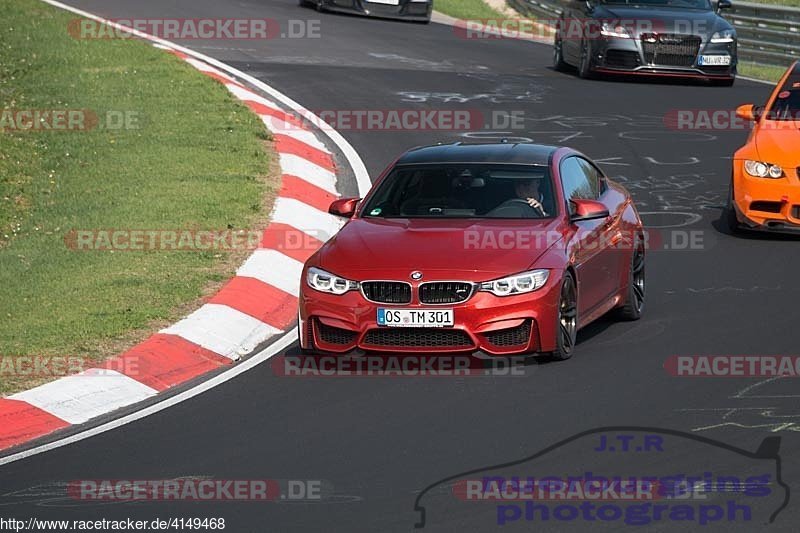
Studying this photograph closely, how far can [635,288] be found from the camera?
1245 cm

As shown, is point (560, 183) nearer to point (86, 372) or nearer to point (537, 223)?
point (537, 223)

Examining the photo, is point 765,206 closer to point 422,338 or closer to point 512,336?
point 512,336

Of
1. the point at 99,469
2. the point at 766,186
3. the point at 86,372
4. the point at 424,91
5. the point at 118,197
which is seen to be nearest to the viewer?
the point at 99,469

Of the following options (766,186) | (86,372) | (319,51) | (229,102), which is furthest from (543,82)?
(86,372)

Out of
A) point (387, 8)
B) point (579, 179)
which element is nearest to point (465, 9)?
point (387, 8)

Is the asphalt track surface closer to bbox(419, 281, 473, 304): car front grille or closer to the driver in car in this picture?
bbox(419, 281, 473, 304): car front grille

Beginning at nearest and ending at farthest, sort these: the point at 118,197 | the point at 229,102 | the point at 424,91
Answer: the point at 118,197
the point at 229,102
the point at 424,91

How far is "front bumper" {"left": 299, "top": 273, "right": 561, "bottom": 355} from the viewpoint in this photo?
1054cm

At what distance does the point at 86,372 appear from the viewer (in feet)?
35.4

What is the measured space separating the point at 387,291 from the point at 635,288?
2.58 m

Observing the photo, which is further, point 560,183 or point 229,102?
point 229,102

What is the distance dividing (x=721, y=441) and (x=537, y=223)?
10.3 feet

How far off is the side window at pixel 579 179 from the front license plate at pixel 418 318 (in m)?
1.77

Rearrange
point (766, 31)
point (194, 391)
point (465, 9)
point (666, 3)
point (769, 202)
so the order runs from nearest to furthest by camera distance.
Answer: point (194, 391)
point (769, 202)
point (666, 3)
point (766, 31)
point (465, 9)
